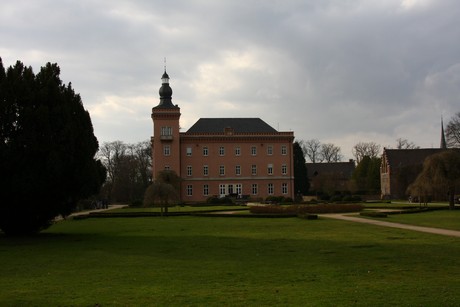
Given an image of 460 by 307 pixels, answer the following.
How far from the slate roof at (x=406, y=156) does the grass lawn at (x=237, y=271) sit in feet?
192

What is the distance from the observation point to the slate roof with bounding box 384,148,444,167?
75.0 metres

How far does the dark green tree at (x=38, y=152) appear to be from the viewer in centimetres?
2034

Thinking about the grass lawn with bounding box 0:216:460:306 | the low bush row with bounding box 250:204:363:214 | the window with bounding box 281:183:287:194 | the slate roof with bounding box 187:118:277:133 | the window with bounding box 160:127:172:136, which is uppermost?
the slate roof with bounding box 187:118:277:133

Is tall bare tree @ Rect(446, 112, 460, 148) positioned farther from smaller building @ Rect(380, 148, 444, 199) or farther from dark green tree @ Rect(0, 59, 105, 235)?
dark green tree @ Rect(0, 59, 105, 235)

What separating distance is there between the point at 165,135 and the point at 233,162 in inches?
418

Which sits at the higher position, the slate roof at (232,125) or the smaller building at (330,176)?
the slate roof at (232,125)

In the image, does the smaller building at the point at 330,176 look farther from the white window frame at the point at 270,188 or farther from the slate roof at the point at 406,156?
the white window frame at the point at 270,188

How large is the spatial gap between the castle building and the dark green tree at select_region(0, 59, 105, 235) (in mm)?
50813

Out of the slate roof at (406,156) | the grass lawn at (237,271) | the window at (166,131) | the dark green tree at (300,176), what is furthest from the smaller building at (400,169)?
the grass lawn at (237,271)

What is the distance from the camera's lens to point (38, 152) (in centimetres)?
2081

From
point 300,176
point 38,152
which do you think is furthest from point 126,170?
point 38,152

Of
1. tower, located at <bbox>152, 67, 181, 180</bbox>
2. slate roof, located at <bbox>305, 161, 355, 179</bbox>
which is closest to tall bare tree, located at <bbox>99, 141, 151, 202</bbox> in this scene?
tower, located at <bbox>152, 67, 181, 180</bbox>

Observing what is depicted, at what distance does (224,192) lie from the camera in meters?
74.6

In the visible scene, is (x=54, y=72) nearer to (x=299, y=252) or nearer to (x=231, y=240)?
(x=231, y=240)
